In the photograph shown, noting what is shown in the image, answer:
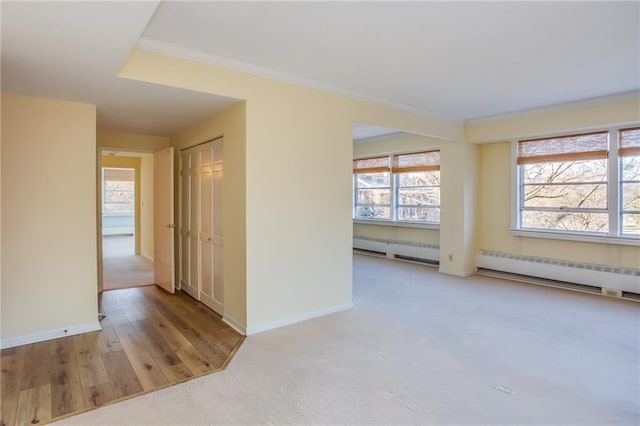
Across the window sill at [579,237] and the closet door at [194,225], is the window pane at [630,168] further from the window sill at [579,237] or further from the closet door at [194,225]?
the closet door at [194,225]

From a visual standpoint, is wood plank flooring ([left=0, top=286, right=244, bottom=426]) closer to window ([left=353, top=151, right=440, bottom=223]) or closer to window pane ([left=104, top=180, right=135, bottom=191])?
window ([left=353, top=151, right=440, bottom=223])

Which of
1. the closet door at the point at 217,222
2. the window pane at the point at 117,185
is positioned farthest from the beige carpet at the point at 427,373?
the window pane at the point at 117,185

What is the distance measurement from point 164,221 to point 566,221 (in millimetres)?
5853

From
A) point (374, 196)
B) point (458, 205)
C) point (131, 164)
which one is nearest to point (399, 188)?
point (374, 196)

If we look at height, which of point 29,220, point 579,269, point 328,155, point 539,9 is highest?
point 539,9

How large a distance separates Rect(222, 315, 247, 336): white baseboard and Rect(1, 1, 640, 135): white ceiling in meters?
2.19

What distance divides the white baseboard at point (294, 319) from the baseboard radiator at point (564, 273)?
3.00m

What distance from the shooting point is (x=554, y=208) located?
5.30 m

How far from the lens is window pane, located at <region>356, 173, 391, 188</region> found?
7680 mm

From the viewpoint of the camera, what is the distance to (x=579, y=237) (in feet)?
16.3

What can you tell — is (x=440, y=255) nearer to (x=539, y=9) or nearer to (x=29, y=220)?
(x=539, y=9)

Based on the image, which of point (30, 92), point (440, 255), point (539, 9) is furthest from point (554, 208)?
point (30, 92)

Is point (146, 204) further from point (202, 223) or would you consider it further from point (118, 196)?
point (118, 196)

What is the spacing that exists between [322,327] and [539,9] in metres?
3.14
